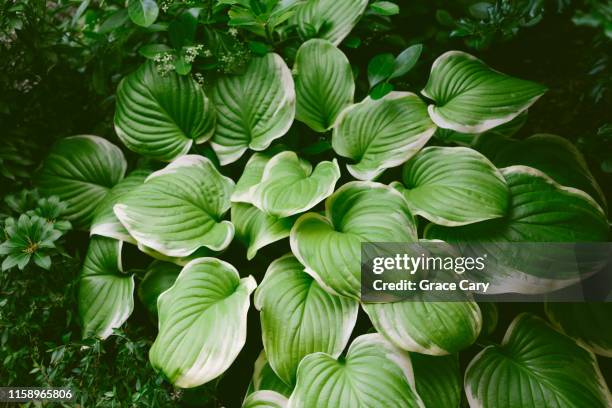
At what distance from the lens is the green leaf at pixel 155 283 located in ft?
3.79

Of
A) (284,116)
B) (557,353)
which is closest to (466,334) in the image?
(557,353)

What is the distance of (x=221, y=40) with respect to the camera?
1251mm

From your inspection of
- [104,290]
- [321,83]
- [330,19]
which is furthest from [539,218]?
[104,290]

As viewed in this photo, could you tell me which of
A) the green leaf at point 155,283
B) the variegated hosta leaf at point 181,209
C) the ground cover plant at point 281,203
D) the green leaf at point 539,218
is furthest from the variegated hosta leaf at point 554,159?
the green leaf at point 155,283

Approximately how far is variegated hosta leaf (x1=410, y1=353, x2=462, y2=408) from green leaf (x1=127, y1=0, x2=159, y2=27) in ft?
3.02

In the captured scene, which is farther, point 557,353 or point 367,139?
point 367,139

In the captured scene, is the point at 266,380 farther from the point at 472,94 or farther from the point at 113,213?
the point at 472,94

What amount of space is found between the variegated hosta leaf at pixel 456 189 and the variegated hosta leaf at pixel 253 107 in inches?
13.9

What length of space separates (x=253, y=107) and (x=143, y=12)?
329 mm

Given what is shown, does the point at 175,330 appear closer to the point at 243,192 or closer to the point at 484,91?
the point at 243,192

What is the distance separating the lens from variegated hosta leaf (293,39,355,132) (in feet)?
4.02

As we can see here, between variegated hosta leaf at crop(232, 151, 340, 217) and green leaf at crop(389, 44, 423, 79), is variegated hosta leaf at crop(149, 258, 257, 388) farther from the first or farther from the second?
green leaf at crop(389, 44, 423, 79)

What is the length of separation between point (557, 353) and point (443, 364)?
0.24 meters

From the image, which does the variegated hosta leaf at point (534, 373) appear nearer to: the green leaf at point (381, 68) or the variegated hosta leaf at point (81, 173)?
the green leaf at point (381, 68)
